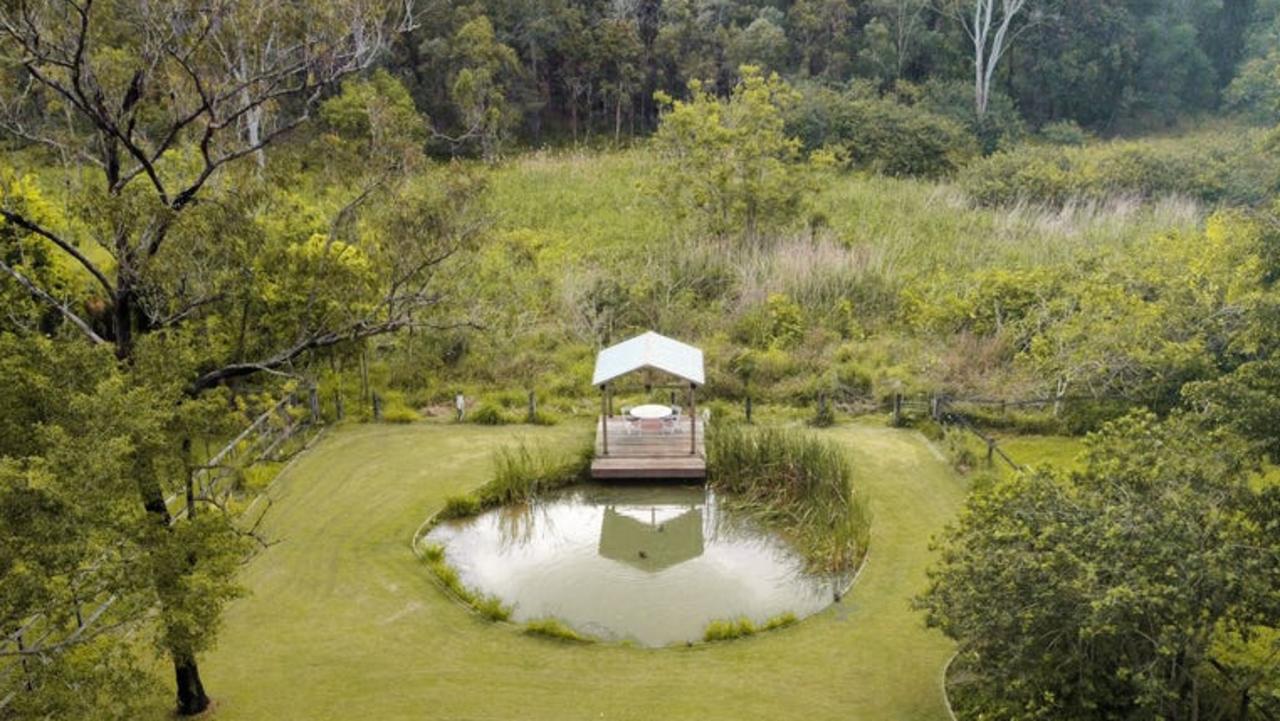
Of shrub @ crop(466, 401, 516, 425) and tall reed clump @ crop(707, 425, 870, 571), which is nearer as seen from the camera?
tall reed clump @ crop(707, 425, 870, 571)

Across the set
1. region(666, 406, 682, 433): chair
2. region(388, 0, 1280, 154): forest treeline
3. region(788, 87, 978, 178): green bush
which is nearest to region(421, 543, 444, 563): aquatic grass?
region(666, 406, 682, 433): chair

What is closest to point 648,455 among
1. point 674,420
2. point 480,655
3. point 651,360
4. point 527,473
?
point 674,420

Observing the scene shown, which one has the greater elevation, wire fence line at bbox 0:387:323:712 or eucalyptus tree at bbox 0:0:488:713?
eucalyptus tree at bbox 0:0:488:713

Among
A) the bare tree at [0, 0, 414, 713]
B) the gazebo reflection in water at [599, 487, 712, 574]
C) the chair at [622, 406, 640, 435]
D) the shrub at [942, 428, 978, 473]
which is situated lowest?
the gazebo reflection in water at [599, 487, 712, 574]

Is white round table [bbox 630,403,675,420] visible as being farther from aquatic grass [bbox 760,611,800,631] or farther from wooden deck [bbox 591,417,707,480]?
aquatic grass [bbox 760,611,800,631]

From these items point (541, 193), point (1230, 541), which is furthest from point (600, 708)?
point (541, 193)

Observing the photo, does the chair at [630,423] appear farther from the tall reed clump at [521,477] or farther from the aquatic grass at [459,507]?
the aquatic grass at [459,507]

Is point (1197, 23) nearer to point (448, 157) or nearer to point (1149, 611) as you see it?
point (448, 157)
